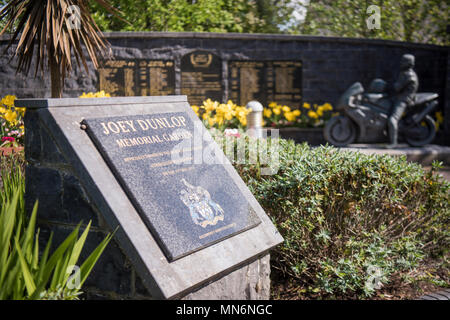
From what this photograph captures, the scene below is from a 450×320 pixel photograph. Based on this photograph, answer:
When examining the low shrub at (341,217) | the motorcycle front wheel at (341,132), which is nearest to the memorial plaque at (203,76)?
the motorcycle front wheel at (341,132)

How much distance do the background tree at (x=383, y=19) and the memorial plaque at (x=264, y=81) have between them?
2.88 meters

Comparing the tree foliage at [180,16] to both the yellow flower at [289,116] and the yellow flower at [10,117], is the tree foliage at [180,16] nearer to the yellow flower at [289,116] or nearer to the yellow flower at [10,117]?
the yellow flower at [289,116]

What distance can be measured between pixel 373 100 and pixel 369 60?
75.3 inches

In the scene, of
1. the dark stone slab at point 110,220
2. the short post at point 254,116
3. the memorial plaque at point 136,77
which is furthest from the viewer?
the memorial plaque at point 136,77

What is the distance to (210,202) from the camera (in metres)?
2.65

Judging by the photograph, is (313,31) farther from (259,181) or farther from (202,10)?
(259,181)

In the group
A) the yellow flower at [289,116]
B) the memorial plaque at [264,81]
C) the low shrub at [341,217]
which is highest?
the memorial plaque at [264,81]

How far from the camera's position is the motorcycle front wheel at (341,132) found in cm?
892

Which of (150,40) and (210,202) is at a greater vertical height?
(150,40)

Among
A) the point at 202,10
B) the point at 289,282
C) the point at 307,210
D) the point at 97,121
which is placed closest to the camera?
the point at 97,121

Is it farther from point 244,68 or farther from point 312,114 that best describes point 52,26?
point 312,114

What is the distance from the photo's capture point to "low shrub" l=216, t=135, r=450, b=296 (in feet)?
10.6

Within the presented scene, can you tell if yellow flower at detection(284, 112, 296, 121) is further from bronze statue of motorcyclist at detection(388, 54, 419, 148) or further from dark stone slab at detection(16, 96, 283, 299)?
dark stone slab at detection(16, 96, 283, 299)

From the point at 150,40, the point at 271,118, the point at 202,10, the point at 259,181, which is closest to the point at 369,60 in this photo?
the point at 271,118
